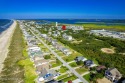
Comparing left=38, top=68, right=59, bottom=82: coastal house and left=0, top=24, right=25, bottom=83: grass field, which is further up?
left=38, top=68, right=59, bottom=82: coastal house

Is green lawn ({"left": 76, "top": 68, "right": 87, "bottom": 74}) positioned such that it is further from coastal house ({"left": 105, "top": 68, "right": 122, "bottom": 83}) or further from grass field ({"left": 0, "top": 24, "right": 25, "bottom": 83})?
grass field ({"left": 0, "top": 24, "right": 25, "bottom": 83})

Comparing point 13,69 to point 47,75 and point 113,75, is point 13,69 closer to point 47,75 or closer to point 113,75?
point 47,75

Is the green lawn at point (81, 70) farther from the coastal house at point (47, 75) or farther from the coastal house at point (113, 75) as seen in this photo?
the coastal house at point (113, 75)

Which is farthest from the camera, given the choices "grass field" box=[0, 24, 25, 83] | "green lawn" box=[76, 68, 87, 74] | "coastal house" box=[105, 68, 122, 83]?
"green lawn" box=[76, 68, 87, 74]

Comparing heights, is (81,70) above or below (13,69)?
above

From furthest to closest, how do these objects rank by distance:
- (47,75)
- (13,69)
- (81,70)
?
(13,69) < (81,70) < (47,75)

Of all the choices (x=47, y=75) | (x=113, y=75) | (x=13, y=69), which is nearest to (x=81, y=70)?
(x=113, y=75)

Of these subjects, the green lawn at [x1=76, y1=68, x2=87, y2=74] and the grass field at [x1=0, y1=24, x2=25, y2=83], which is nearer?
the grass field at [x1=0, y1=24, x2=25, y2=83]

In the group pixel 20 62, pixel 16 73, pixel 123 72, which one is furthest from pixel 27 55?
pixel 123 72

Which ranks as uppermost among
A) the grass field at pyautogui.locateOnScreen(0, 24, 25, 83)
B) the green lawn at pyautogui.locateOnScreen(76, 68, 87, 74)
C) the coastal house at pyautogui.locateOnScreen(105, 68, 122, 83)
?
the coastal house at pyautogui.locateOnScreen(105, 68, 122, 83)

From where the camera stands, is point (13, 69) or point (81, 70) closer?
point (81, 70)

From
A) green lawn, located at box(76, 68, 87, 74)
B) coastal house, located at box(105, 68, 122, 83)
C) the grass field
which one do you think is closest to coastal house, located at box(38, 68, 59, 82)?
the grass field
